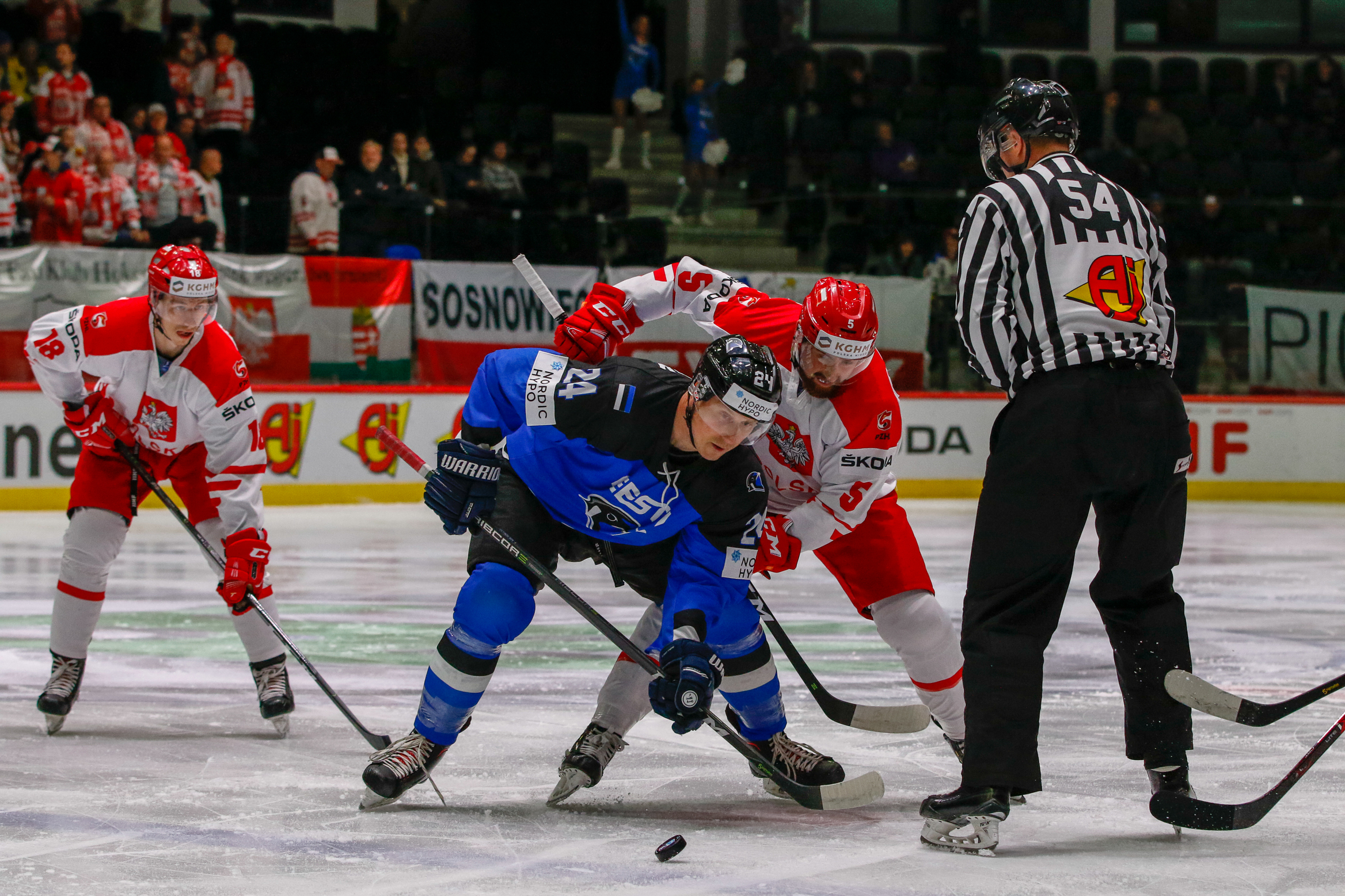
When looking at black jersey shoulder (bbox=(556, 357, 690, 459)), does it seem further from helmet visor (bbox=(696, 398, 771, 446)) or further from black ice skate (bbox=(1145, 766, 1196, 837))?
black ice skate (bbox=(1145, 766, 1196, 837))

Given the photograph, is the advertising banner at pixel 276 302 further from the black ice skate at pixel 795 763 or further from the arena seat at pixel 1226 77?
the arena seat at pixel 1226 77

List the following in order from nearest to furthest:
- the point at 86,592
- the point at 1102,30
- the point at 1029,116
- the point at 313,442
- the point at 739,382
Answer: the point at 739,382
the point at 1029,116
the point at 86,592
the point at 313,442
the point at 1102,30

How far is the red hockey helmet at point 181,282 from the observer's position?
150 inches

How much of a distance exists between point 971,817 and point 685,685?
1.84 feet

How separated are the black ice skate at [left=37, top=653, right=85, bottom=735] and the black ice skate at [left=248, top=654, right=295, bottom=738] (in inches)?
16.9

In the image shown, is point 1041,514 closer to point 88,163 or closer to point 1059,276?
point 1059,276

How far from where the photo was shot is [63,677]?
390 cm

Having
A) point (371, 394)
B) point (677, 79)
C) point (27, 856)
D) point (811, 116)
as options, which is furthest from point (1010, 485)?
point (677, 79)

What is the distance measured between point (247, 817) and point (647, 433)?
3.52 ft

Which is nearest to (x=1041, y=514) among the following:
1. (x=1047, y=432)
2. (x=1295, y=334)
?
(x=1047, y=432)

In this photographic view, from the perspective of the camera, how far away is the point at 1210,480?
1083cm

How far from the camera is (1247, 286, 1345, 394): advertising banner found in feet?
33.7

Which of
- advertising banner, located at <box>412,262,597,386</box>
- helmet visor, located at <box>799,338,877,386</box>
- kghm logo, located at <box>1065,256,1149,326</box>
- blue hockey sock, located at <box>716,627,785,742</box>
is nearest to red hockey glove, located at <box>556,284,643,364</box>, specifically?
helmet visor, located at <box>799,338,877,386</box>

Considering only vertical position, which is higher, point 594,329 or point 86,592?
point 594,329
